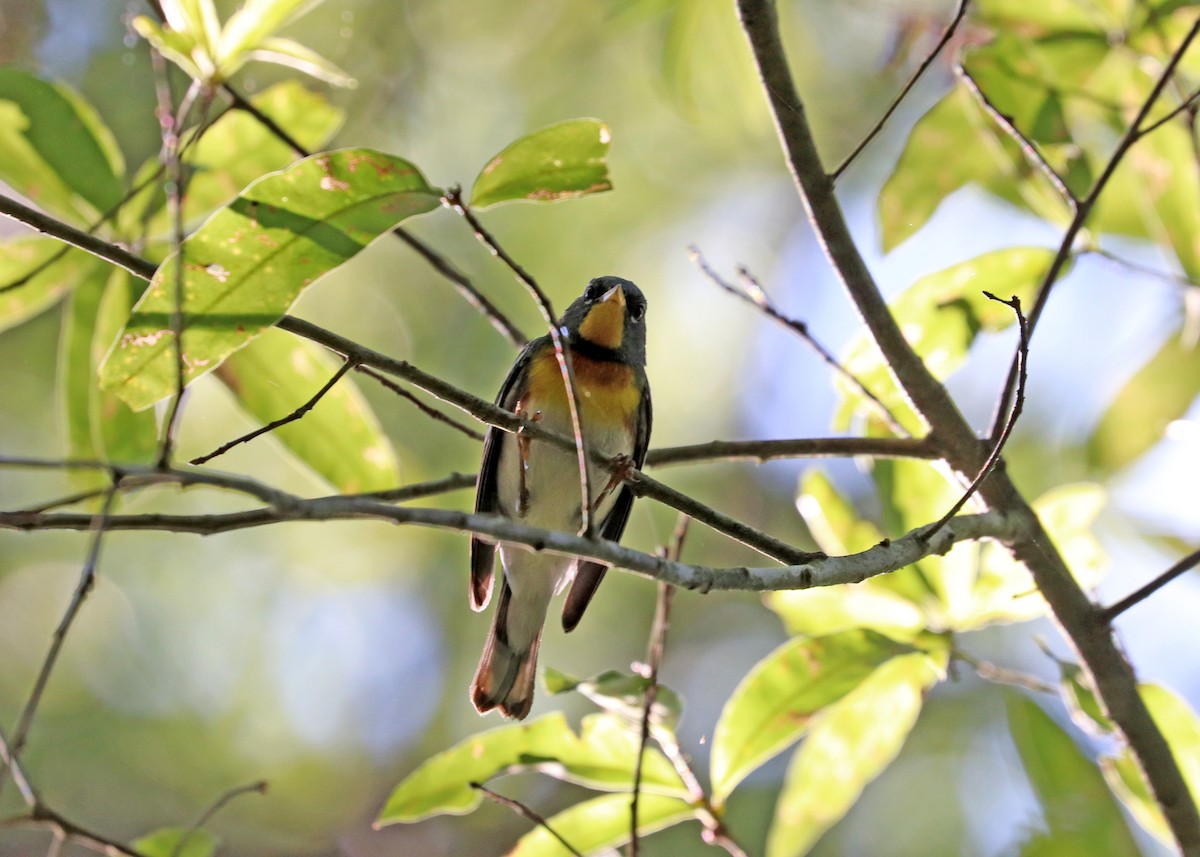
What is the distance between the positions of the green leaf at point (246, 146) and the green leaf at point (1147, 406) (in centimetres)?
255

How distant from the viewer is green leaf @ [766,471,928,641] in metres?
2.80

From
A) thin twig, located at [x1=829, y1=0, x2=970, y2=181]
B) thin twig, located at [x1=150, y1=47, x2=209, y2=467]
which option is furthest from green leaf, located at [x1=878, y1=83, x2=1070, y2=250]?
thin twig, located at [x1=150, y1=47, x2=209, y2=467]

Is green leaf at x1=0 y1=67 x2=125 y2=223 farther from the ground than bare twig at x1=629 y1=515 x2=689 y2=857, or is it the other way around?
green leaf at x1=0 y1=67 x2=125 y2=223

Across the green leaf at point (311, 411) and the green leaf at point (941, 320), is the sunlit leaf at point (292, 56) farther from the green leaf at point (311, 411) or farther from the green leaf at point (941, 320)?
the green leaf at point (941, 320)

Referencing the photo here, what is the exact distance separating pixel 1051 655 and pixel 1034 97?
4.74 feet

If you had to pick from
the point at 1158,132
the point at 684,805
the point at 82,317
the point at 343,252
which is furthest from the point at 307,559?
the point at 1158,132

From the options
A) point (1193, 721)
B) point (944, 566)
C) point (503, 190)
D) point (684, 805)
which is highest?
point (503, 190)

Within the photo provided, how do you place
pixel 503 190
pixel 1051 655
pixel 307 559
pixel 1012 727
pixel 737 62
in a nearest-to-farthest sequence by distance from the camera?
1. pixel 503 190
2. pixel 1051 655
3. pixel 1012 727
4. pixel 737 62
5. pixel 307 559

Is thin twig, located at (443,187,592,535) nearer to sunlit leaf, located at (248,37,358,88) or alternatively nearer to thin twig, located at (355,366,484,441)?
thin twig, located at (355,366,484,441)

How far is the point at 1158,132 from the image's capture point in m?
3.02

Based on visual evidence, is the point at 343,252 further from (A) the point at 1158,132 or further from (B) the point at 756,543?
(A) the point at 1158,132

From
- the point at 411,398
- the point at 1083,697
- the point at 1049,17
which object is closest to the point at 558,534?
the point at 411,398

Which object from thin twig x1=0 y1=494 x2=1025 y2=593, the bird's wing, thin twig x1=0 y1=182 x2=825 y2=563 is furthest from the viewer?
the bird's wing

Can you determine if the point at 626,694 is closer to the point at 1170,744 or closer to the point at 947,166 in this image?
the point at 1170,744
